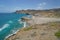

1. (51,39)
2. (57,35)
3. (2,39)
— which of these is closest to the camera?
(51,39)

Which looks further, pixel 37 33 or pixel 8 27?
pixel 8 27

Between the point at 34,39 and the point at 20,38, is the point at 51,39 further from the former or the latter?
the point at 20,38

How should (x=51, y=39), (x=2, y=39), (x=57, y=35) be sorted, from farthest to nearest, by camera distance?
(x=2, y=39) < (x=57, y=35) < (x=51, y=39)

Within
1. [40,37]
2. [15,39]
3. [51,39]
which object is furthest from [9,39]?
[51,39]

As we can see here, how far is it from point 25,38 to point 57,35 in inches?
55.8

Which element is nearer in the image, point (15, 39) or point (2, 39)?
point (15, 39)

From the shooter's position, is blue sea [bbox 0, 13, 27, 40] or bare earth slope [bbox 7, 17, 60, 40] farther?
blue sea [bbox 0, 13, 27, 40]

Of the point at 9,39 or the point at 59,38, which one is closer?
the point at 59,38

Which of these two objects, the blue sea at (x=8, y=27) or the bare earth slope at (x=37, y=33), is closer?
the bare earth slope at (x=37, y=33)

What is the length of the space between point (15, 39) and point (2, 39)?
1106 millimetres

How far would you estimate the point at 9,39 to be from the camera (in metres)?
6.62

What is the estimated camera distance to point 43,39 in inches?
240

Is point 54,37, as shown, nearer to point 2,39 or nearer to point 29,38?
point 29,38

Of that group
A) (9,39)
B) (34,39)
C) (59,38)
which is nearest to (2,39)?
(9,39)
